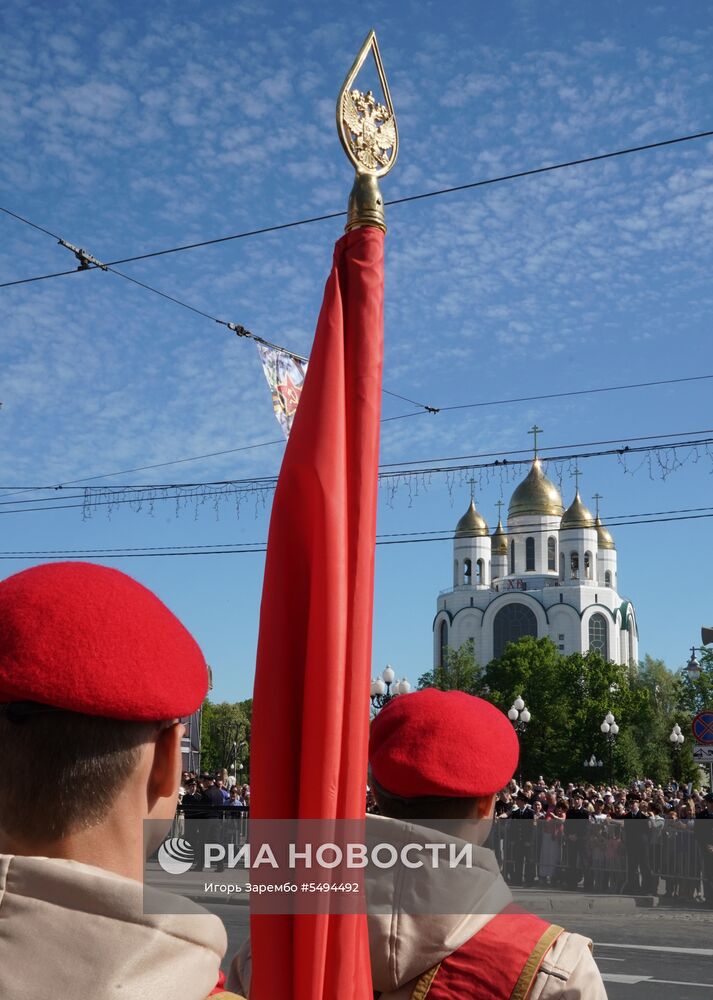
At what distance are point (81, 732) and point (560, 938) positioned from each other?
1173mm

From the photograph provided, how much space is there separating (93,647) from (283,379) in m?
8.40

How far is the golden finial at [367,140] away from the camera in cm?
193

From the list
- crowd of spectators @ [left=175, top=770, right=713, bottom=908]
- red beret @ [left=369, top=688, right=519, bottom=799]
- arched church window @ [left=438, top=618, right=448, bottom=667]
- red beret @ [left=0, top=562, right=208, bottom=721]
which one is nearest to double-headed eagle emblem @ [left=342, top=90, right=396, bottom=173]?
red beret @ [left=0, top=562, right=208, bottom=721]

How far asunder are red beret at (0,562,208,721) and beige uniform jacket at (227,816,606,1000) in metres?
0.87

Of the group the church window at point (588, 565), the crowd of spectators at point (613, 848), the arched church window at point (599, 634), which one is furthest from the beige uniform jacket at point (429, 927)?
the church window at point (588, 565)

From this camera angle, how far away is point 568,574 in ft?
331

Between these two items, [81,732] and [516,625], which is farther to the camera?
[516,625]

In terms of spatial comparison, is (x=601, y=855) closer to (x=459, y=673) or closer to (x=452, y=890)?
(x=452, y=890)

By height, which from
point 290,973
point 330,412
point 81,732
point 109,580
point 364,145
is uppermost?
point 364,145

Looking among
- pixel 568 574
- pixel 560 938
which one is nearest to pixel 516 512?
pixel 568 574

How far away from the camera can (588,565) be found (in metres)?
102

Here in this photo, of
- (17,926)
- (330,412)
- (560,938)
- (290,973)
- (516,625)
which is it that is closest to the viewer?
(17,926)

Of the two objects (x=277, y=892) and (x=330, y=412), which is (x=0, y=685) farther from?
(x=330, y=412)

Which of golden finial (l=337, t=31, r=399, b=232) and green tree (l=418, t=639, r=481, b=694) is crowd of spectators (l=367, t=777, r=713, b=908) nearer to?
golden finial (l=337, t=31, r=399, b=232)
